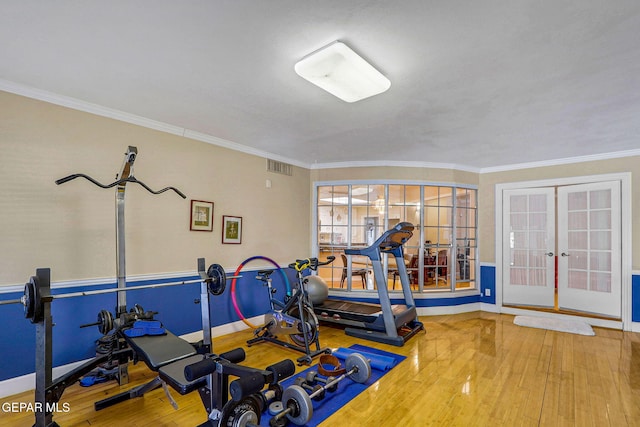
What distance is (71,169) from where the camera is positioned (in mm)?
3133

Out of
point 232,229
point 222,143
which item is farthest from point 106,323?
point 222,143

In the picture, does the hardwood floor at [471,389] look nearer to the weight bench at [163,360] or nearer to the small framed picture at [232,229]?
the weight bench at [163,360]

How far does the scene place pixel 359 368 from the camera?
2.95m

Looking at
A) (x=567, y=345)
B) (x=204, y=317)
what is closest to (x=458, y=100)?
(x=204, y=317)

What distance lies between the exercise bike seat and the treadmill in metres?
2.41

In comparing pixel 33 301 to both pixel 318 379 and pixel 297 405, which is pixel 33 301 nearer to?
pixel 297 405

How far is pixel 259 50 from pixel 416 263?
482cm

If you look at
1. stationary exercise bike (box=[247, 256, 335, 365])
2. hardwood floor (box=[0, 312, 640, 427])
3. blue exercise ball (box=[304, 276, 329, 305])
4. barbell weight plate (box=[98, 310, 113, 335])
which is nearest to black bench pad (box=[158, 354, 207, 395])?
hardwood floor (box=[0, 312, 640, 427])

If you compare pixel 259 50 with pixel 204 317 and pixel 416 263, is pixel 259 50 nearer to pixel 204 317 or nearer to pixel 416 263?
pixel 204 317

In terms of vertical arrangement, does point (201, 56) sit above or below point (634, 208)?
above

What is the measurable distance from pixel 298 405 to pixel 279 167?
12.0ft

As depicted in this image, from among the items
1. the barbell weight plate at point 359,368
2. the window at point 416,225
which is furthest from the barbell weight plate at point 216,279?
the window at point 416,225

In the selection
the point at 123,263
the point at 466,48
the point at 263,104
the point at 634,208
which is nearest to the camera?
the point at 466,48

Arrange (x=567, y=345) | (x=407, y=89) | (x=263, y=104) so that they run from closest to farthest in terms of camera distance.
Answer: (x=407, y=89)
(x=263, y=104)
(x=567, y=345)
